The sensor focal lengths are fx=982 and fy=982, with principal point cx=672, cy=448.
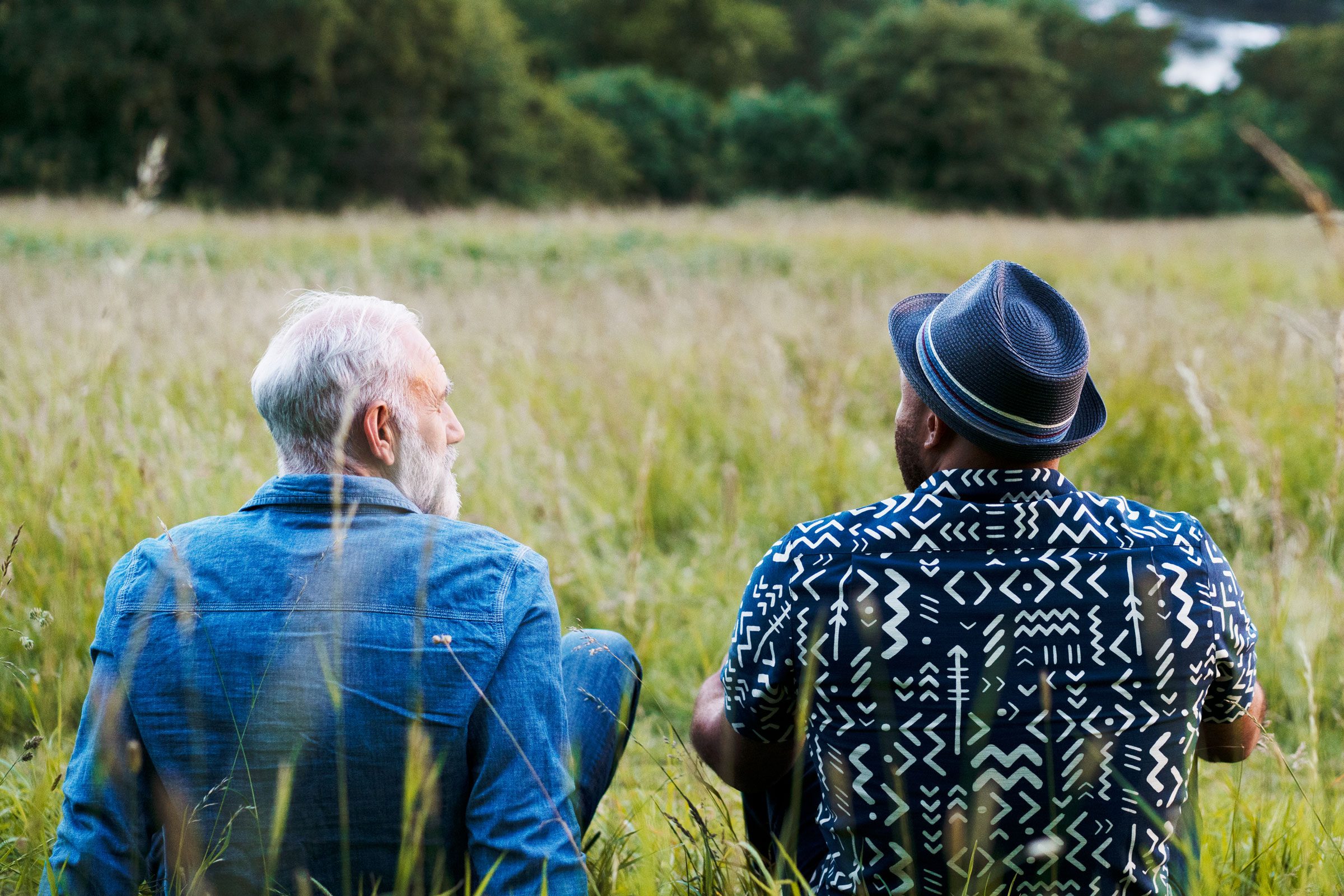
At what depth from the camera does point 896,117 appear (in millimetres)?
34438

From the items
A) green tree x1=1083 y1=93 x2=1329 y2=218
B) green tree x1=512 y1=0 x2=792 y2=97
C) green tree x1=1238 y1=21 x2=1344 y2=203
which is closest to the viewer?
green tree x1=1083 y1=93 x2=1329 y2=218

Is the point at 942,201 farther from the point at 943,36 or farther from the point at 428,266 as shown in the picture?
the point at 428,266

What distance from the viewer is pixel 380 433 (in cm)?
162

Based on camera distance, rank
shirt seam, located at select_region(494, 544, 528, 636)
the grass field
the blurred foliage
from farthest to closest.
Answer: the blurred foliage → the grass field → shirt seam, located at select_region(494, 544, 528, 636)

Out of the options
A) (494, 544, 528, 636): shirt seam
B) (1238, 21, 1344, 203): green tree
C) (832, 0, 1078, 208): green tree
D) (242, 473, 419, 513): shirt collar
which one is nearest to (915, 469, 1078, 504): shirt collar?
(494, 544, 528, 636): shirt seam

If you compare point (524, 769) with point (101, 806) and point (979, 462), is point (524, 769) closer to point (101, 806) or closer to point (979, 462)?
point (101, 806)

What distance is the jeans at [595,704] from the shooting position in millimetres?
1815

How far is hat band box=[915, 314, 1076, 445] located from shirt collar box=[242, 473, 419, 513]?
2.79ft

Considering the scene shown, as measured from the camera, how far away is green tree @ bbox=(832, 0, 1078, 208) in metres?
34.4

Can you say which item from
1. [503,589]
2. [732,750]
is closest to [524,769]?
[503,589]

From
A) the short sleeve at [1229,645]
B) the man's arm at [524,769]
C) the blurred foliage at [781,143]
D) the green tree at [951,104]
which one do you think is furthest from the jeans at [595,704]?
the green tree at [951,104]

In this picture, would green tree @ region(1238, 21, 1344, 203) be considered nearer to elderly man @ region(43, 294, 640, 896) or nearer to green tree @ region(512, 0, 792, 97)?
green tree @ region(512, 0, 792, 97)

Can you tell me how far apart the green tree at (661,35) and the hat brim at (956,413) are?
38.4m

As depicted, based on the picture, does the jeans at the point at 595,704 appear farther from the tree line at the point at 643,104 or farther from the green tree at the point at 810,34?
the green tree at the point at 810,34
